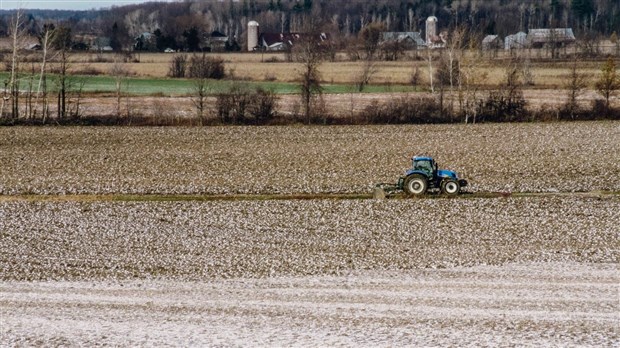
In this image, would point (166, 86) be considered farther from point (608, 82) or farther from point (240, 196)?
point (240, 196)

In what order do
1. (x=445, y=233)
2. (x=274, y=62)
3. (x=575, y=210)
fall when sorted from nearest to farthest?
(x=445, y=233) < (x=575, y=210) < (x=274, y=62)

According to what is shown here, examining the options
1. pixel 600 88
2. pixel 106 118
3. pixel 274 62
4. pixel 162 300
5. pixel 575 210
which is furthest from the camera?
pixel 274 62

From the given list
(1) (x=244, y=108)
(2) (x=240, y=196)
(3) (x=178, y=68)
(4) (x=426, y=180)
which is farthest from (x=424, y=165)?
(3) (x=178, y=68)

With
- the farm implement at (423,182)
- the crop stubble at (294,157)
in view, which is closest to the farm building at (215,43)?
the crop stubble at (294,157)

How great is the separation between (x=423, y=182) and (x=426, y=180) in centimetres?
17

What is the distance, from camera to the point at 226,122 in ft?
207

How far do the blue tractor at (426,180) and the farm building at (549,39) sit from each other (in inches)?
3832

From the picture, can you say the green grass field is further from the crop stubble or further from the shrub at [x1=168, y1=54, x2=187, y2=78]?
the crop stubble

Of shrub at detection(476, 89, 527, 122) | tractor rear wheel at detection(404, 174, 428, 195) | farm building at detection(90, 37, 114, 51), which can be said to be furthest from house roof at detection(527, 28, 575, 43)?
tractor rear wheel at detection(404, 174, 428, 195)

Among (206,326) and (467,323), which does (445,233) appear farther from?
(206,326)

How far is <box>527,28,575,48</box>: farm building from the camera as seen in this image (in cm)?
13502

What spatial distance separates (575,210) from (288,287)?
1363 centimetres

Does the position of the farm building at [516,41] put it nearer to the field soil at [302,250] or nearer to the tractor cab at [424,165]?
the field soil at [302,250]

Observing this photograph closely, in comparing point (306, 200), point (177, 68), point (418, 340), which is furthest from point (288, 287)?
point (177, 68)
